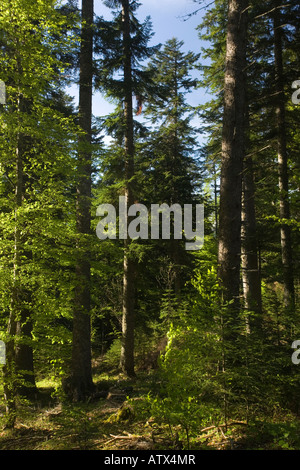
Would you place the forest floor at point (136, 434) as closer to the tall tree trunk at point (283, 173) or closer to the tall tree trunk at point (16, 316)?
the tall tree trunk at point (16, 316)

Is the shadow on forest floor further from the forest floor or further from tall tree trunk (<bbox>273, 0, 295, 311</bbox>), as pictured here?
tall tree trunk (<bbox>273, 0, 295, 311</bbox>)

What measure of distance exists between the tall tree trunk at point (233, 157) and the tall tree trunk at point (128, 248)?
21.3 ft

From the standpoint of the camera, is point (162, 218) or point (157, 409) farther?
point (162, 218)

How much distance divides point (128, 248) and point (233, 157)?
7.43m

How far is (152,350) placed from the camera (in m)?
15.2

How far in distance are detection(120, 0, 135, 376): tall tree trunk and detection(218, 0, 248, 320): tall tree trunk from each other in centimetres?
650

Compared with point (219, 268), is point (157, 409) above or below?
below

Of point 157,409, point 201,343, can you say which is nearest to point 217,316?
point 201,343

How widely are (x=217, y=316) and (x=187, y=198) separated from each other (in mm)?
12675

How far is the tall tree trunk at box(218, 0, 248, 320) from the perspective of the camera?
5641 millimetres

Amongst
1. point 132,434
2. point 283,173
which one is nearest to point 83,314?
point 132,434

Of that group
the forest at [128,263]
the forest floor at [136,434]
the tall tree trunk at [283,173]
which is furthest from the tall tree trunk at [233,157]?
the tall tree trunk at [283,173]

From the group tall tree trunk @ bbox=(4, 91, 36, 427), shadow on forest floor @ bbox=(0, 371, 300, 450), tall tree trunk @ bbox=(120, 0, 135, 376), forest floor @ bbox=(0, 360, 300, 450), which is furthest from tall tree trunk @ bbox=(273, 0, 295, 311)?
tall tree trunk @ bbox=(4, 91, 36, 427)
